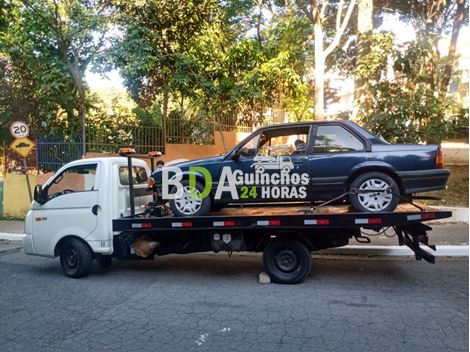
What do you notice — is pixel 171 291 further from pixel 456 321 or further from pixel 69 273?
pixel 456 321

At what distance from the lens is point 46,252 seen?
21.6ft

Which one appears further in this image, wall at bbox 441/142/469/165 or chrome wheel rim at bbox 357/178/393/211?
wall at bbox 441/142/469/165

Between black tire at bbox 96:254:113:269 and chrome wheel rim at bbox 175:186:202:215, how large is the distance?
152 cm

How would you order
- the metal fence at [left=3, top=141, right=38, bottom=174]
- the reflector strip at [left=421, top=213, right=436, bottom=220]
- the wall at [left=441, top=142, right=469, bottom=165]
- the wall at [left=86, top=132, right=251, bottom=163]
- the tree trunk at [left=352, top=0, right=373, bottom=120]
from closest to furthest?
1. the reflector strip at [left=421, top=213, right=436, bottom=220]
2. the tree trunk at [left=352, top=0, right=373, bottom=120]
3. the wall at [left=86, top=132, right=251, bottom=163]
4. the metal fence at [left=3, top=141, right=38, bottom=174]
5. the wall at [left=441, top=142, right=469, bottom=165]

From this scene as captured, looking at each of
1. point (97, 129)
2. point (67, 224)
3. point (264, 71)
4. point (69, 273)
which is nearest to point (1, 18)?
point (97, 129)

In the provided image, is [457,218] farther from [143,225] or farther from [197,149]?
[143,225]

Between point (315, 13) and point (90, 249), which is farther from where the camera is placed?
point (315, 13)

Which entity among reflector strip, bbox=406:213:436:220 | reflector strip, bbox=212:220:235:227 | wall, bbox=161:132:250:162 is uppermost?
wall, bbox=161:132:250:162

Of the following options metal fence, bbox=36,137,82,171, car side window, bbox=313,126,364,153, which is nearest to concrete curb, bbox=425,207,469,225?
Result: car side window, bbox=313,126,364,153

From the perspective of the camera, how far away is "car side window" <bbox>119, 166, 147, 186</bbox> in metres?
6.62

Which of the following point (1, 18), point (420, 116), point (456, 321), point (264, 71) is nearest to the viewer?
point (456, 321)

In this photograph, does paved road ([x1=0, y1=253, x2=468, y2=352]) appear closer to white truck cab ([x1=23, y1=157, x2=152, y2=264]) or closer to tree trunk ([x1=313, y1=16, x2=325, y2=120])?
white truck cab ([x1=23, y1=157, x2=152, y2=264])

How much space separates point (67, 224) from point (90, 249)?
1.72 feet

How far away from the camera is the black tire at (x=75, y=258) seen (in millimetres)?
6375
